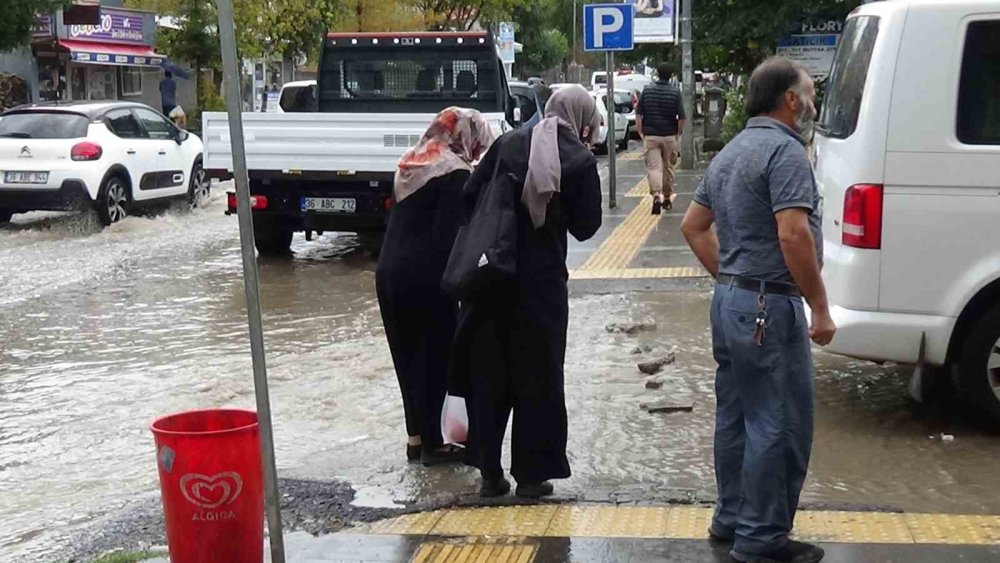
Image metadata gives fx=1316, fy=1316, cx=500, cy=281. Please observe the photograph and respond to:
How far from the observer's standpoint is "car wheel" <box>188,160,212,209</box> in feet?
59.5

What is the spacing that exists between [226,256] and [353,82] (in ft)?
8.67

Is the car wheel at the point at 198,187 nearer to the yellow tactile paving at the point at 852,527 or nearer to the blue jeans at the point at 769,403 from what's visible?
the yellow tactile paving at the point at 852,527

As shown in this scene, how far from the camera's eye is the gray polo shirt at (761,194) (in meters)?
4.28

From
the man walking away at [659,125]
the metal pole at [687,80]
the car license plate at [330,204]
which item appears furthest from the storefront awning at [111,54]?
the car license plate at [330,204]

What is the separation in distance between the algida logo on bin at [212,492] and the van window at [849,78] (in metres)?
3.27

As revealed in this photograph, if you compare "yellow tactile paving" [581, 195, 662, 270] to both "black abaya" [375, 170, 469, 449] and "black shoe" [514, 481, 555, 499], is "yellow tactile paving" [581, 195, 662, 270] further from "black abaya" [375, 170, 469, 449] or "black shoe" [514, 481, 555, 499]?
"black shoe" [514, 481, 555, 499]

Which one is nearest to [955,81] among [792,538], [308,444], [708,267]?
[708,267]

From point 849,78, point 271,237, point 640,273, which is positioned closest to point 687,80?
point 271,237

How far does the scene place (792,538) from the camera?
484 cm

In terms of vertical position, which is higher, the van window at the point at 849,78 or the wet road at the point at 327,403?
the van window at the point at 849,78

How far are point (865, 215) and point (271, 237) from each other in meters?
8.67

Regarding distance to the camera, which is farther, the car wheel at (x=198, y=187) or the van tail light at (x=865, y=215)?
the car wheel at (x=198, y=187)

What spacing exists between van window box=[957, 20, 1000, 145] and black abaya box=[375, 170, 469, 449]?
2264mm

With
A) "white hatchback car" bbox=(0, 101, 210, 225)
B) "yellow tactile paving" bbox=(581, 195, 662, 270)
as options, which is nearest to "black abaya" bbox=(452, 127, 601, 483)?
"yellow tactile paving" bbox=(581, 195, 662, 270)
